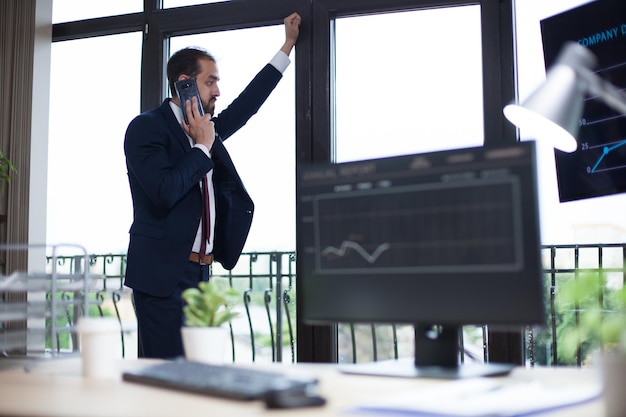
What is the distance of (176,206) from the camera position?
2.96 m

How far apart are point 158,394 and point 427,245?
1.85 ft

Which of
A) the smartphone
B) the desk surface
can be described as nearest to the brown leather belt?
the smartphone

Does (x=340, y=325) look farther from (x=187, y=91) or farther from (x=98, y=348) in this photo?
(x=98, y=348)

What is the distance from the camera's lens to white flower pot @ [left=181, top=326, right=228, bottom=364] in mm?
1663

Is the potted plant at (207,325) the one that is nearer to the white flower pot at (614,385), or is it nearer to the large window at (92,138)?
the white flower pot at (614,385)

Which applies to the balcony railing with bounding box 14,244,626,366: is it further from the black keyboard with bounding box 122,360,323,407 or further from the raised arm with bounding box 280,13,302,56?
the black keyboard with bounding box 122,360,323,407

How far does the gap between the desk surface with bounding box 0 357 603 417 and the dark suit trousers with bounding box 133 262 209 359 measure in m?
1.12

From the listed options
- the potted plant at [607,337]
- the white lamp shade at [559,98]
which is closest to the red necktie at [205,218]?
the white lamp shade at [559,98]

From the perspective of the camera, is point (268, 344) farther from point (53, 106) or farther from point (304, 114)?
point (53, 106)

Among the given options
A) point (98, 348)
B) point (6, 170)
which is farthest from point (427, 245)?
point (6, 170)

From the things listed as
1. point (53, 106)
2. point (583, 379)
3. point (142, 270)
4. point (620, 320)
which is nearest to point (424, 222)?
point (583, 379)

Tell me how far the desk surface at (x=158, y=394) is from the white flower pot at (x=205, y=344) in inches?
4.7

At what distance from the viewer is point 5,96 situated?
4.01 m

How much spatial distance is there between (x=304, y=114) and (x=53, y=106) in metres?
1.46
